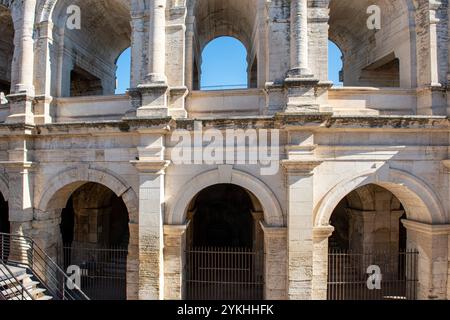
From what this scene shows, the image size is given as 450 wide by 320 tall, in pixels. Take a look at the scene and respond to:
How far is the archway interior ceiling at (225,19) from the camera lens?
404 inches

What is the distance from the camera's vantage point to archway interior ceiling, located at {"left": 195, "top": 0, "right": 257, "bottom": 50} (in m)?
10.3

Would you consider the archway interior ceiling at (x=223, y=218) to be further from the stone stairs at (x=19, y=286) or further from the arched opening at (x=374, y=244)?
the stone stairs at (x=19, y=286)

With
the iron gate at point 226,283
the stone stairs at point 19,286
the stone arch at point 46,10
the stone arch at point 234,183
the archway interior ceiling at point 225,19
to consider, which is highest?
the archway interior ceiling at point 225,19

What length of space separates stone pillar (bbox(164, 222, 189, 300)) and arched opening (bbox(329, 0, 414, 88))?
7.43 m

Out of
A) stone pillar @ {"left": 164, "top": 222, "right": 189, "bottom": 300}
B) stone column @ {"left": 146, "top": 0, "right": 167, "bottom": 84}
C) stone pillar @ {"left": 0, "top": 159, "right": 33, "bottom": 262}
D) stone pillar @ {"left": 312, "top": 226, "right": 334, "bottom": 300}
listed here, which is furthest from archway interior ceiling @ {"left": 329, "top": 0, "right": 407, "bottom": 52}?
stone pillar @ {"left": 0, "top": 159, "right": 33, "bottom": 262}

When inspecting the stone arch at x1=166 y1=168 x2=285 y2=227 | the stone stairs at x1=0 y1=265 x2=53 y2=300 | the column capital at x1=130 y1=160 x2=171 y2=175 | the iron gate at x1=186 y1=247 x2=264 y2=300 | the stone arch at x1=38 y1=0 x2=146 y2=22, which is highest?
the stone arch at x1=38 y1=0 x2=146 y2=22

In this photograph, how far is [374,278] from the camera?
10.4m

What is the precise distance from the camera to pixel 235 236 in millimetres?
13586

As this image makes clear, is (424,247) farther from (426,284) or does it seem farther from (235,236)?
(235,236)

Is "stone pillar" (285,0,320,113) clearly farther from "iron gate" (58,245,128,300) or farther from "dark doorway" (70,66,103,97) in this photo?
"dark doorway" (70,66,103,97)

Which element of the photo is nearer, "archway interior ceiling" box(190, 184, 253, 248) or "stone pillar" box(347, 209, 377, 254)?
"stone pillar" box(347, 209, 377, 254)

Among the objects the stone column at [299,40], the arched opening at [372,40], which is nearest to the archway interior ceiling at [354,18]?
the arched opening at [372,40]

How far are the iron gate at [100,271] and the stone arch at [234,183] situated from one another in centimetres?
335

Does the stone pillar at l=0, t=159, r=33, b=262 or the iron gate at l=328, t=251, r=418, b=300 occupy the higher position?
Result: the stone pillar at l=0, t=159, r=33, b=262
